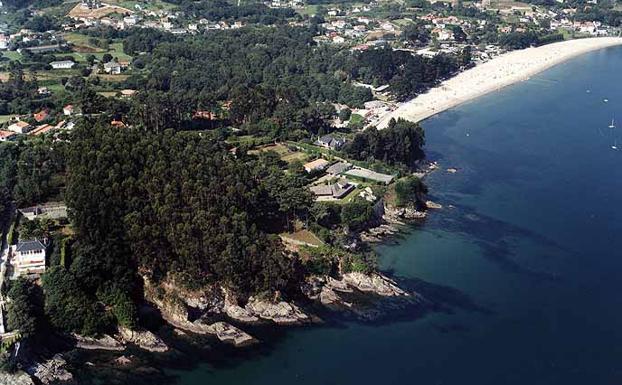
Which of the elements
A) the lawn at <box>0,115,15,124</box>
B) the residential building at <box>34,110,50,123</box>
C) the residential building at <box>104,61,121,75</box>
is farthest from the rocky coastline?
the residential building at <box>104,61,121,75</box>

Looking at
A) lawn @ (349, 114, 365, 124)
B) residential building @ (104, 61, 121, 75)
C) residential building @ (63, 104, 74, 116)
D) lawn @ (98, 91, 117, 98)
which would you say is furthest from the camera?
residential building @ (104, 61, 121, 75)

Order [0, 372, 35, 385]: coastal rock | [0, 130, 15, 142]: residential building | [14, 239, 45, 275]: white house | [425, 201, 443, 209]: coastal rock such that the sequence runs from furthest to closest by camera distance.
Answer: [0, 130, 15, 142]: residential building → [425, 201, 443, 209]: coastal rock → [14, 239, 45, 275]: white house → [0, 372, 35, 385]: coastal rock

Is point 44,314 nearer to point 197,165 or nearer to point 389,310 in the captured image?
point 197,165

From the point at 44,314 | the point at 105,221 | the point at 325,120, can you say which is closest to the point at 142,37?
the point at 325,120

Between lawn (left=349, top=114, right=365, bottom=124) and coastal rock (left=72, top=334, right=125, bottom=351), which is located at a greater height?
lawn (left=349, top=114, right=365, bottom=124)

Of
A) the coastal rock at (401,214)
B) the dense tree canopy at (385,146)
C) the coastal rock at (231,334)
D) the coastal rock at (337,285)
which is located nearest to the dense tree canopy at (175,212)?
the coastal rock at (231,334)

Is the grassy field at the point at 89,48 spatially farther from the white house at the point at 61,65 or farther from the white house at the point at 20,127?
the white house at the point at 20,127

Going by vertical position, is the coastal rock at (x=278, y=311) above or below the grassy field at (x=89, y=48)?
below

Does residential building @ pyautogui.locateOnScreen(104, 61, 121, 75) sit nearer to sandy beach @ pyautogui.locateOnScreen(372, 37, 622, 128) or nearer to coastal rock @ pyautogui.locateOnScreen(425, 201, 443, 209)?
sandy beach @ pyautogui.locateOnScreen(372, 37, 622, 128)
